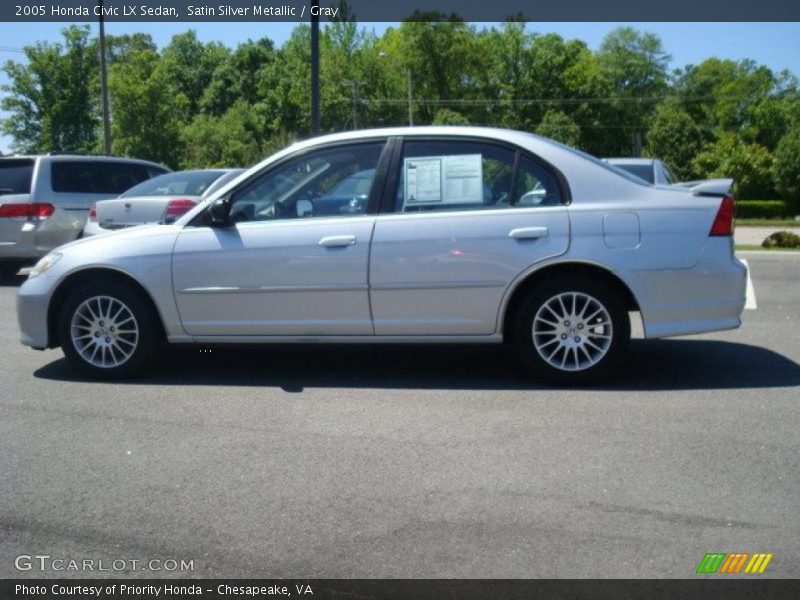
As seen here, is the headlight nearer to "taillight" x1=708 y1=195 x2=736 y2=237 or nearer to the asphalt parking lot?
the asphalt parking lot

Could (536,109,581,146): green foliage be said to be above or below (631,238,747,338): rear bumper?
above

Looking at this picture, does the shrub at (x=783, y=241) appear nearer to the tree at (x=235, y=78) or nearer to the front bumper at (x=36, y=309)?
the front bumper at (x=36, y=309)

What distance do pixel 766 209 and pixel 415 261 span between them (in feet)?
151

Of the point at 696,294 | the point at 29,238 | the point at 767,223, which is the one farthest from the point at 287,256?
the point at 767,223

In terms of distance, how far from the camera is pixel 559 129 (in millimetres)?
57344

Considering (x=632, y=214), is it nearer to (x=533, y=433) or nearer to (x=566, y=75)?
(x=533, y=433)

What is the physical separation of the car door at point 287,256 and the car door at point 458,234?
0.61 feet

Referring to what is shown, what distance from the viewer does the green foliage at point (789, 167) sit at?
46688 mm

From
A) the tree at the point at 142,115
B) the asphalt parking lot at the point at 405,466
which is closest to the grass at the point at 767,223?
the tree at the point at 142,115

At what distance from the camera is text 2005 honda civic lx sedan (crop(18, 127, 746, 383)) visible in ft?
20.0

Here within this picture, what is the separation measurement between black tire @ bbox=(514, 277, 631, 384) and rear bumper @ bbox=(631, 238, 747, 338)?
0.19 meters
